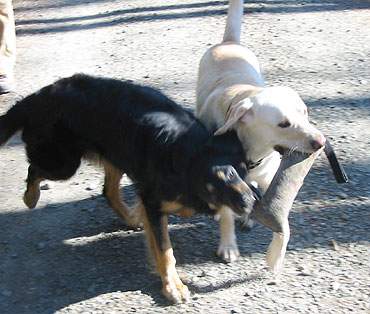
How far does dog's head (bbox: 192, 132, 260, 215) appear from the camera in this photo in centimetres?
331

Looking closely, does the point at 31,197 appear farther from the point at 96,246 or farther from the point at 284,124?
the point at 284,124

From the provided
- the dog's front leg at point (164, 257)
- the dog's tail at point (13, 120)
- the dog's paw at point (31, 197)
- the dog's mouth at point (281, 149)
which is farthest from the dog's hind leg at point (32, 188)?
the dog's mouth at point (281, 149)

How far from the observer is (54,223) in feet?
15.2

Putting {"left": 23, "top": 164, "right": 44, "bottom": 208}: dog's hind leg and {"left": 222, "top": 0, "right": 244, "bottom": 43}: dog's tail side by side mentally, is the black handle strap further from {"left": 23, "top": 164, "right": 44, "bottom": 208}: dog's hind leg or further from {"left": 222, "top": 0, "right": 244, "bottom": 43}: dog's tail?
{"left": 23, "top": 164, "right": 44, "bottom": 208}: dog's hind leg

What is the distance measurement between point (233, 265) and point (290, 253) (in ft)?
1.16

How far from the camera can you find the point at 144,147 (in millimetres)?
3762

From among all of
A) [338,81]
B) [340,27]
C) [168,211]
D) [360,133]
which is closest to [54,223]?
[168,211]

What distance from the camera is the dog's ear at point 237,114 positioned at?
12.3 feet

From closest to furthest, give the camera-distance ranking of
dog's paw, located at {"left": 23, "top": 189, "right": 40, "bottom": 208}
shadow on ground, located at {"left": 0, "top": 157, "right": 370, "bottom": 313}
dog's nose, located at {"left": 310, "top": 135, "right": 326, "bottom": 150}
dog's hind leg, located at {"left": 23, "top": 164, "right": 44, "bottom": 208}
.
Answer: dog's nose, located at {"left": 310, "top": 135, "right": 326, "bottom": 150}
shadow on ground, located at {"left": 0, "top": 157, "right": 370, "bottom": 313}
dog's hind leg, located at {"left": 23, "top": 164, "right": 44, "bottom": 208}
dog's paw, located at {"left": 23, "top": 189, "right": 40, "bottom": 208}

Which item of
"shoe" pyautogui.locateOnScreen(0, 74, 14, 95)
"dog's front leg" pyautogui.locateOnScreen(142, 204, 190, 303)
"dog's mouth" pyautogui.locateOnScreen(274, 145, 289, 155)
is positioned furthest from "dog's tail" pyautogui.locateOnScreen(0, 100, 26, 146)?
"shoe" pyautogui.locateOnScreen(0, 74, 14, 95)

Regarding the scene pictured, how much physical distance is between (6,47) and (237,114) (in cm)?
409

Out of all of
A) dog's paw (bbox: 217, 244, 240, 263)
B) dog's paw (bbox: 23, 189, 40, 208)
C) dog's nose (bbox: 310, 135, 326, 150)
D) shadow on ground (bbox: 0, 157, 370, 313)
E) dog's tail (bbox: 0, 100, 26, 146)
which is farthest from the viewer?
dog's paw (bbox: 23, 189, 40, 208)

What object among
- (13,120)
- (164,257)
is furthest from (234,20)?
(164,257)

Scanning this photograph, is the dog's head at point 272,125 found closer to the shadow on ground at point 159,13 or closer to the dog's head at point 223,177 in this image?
the dog's head at point 223,177
